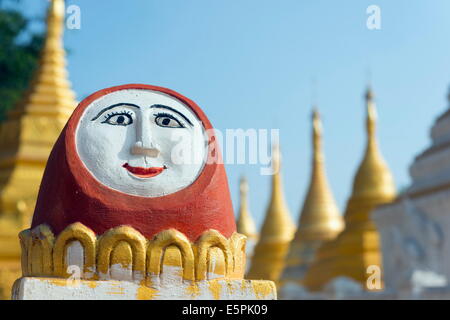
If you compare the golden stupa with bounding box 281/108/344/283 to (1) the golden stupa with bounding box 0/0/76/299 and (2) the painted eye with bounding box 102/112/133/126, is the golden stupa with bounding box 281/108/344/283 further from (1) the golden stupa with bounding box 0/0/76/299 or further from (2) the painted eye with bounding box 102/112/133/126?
(2) the painted eye with bounding box 102/112/133/126

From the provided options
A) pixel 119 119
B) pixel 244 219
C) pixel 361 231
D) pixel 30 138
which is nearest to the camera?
pixel 119 119

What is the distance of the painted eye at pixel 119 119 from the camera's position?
6.07 meters

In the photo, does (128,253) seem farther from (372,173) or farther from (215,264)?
(372,173)

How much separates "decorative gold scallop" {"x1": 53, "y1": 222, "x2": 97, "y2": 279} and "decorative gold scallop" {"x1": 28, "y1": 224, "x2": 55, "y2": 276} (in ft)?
0.18

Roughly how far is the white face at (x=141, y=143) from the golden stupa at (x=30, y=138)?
9.22 meters

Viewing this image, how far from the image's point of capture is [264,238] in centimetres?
2989

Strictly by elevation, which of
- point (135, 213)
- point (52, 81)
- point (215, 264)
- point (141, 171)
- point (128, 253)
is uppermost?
point (52, 81)

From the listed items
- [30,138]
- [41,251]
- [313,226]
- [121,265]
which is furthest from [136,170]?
[313,226]

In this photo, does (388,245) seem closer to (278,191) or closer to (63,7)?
(63,7)

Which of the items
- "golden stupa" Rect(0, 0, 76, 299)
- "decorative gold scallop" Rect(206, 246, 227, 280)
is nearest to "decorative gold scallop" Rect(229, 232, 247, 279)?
"decorative gold scallop" Rect(206, 246, 227, 280)

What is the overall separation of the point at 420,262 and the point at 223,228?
12049 millimetres

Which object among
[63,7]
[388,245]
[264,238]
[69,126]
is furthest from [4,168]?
[264,238]

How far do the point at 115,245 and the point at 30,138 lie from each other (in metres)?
11.4

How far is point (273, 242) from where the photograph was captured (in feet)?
97.1
